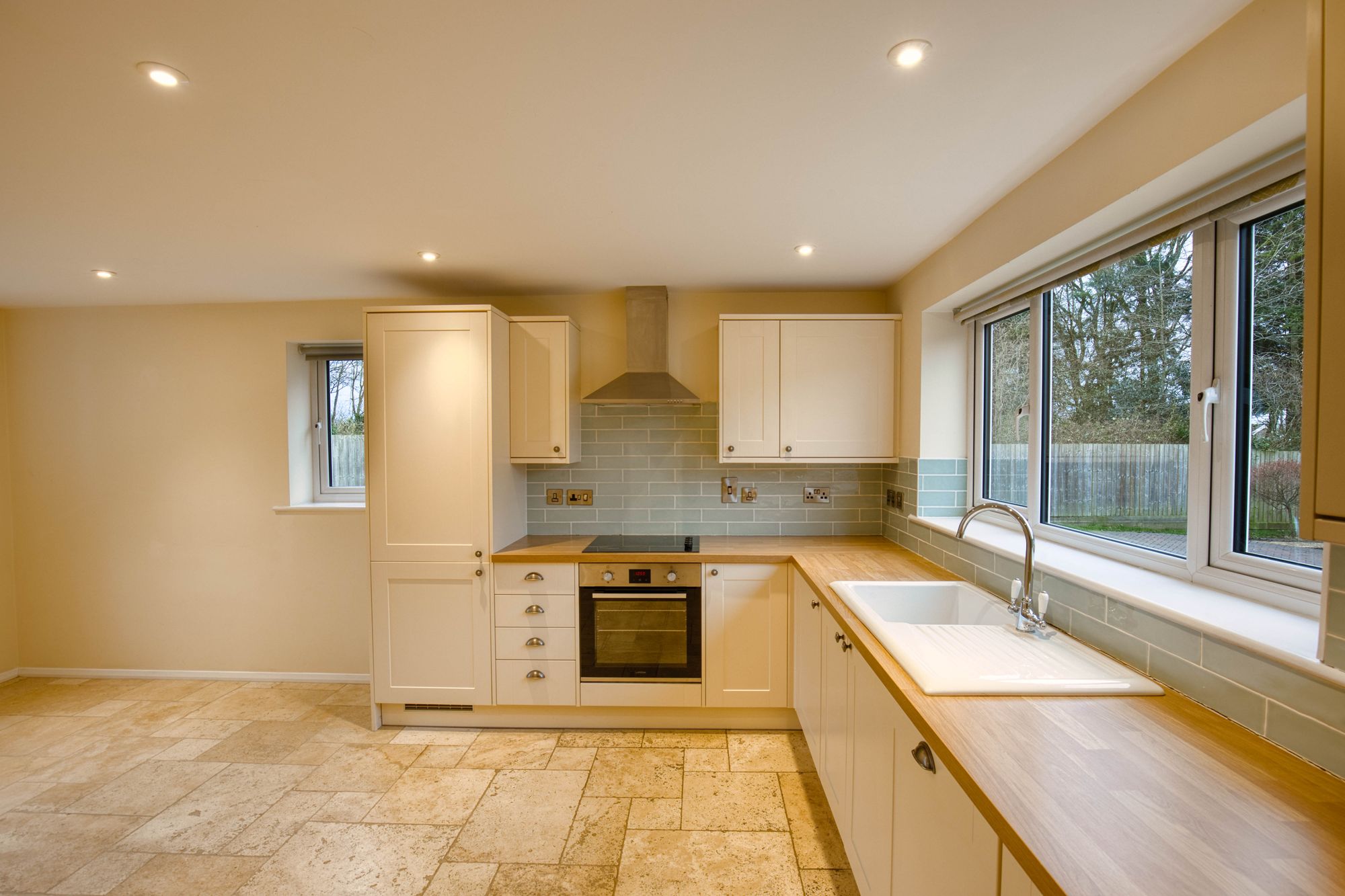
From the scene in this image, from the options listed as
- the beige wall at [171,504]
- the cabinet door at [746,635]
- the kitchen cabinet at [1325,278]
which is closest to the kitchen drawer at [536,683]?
the cabinet door at [746,635]

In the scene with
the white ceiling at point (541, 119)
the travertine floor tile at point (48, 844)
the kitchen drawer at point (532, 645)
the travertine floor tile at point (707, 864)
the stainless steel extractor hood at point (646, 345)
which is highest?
the white ceiling at point (541, 119)

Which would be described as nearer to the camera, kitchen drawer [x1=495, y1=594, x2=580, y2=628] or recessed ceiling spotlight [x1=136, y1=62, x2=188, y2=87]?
recessed ceiling spotlight [x1=136, y1=62, x2=188, y2=87]

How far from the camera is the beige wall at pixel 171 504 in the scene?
11.4 ft

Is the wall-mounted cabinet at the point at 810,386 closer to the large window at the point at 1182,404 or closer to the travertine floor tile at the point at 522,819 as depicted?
the large window at the point at 1182,404

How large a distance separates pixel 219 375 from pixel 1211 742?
4.67 m

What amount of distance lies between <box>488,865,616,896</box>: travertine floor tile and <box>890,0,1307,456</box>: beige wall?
2526mm

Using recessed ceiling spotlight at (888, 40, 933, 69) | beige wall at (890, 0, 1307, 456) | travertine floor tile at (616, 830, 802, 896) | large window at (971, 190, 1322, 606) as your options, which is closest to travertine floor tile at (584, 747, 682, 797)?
travertine floor tile at (616, 830, 802, 896)

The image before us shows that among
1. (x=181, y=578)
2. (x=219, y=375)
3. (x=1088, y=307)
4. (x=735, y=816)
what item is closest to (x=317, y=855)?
(x=735, y=816)

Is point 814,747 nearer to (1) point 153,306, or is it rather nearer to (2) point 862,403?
(2) point 862,403

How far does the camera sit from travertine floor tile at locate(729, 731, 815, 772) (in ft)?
8.25

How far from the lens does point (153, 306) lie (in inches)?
137

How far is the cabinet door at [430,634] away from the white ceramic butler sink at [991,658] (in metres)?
1.85

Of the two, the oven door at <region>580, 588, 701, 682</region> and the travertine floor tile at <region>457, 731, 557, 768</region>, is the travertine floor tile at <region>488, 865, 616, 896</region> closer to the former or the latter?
the travertine floor tile at <region>457, 731, 557, 768</region>

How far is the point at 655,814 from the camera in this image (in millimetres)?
2184
